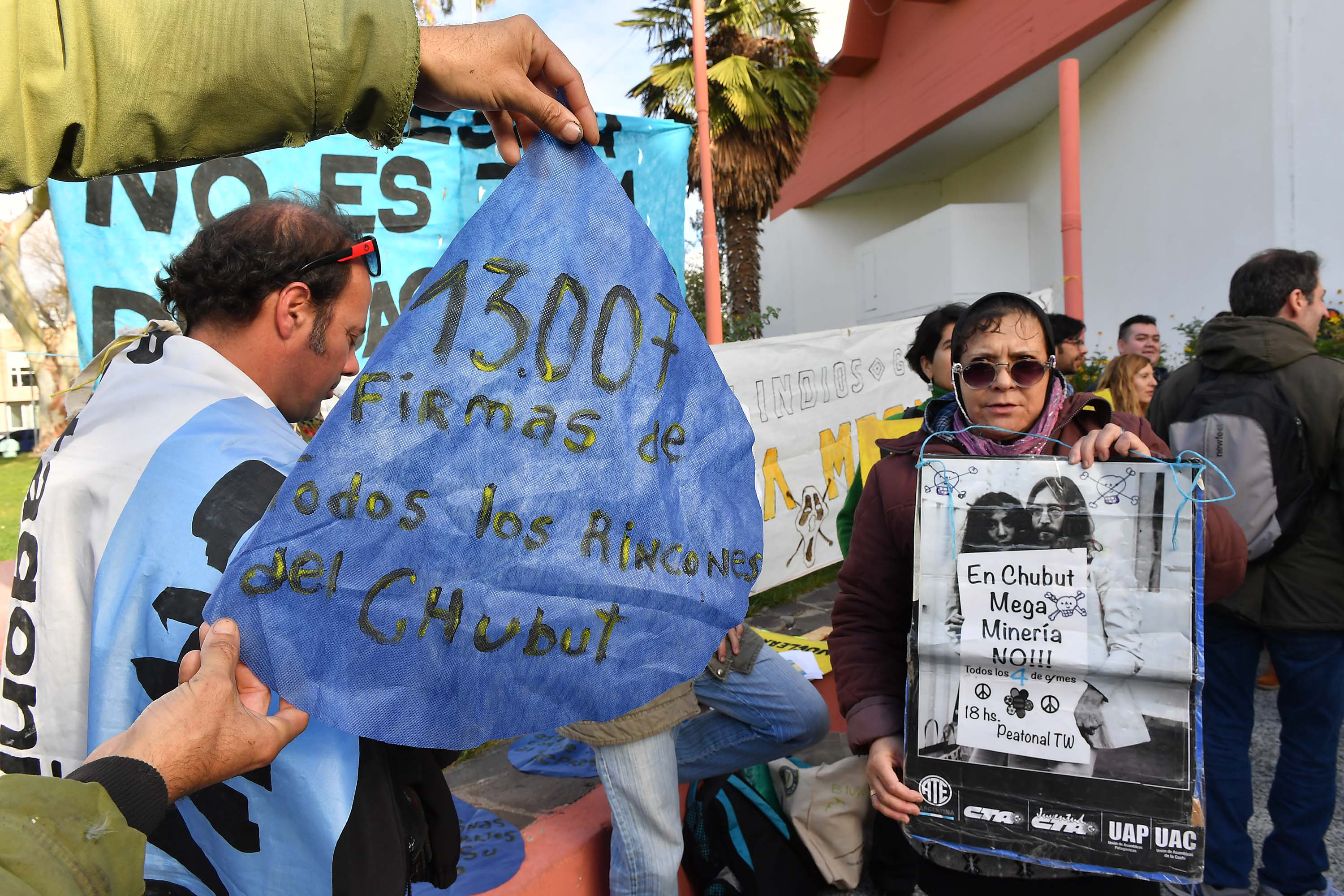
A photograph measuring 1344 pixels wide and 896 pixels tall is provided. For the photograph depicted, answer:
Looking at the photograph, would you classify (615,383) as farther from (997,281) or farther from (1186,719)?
(997,281)

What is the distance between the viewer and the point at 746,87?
531 inches

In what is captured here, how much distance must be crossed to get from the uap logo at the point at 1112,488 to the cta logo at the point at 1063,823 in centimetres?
55

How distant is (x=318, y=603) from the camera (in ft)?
3.08

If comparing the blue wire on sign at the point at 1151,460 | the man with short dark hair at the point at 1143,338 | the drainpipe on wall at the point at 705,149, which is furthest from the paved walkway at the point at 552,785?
the drainpipe on wall at the point at 705,149

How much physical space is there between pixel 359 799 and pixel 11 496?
12867mm

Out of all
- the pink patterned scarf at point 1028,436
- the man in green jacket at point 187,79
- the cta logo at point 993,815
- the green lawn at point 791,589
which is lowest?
the green lawn at point 791,589

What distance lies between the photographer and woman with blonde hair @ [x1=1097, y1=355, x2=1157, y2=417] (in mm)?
3941

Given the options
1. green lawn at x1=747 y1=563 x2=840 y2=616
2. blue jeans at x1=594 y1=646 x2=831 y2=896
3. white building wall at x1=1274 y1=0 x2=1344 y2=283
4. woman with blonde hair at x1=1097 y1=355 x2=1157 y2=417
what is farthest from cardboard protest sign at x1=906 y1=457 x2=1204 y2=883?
white building wall at x1=1274 y1=0 x2=1344 y2=283

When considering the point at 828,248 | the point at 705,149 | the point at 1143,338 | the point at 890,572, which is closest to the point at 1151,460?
the point at 890,572

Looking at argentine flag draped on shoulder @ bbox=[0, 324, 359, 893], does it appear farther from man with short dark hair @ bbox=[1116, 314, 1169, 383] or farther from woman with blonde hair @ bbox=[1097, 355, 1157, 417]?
man with short dark hair @ bbox=[1116, 314, 1169, 383]

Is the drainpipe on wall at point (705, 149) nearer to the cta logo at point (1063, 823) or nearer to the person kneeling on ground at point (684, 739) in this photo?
the person kneeling on ground at point (684, 739)

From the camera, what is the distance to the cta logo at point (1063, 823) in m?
1.46

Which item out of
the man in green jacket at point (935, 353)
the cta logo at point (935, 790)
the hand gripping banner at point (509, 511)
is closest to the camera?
the hand gripping banner at point (509, 511)

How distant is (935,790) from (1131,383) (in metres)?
3.12
